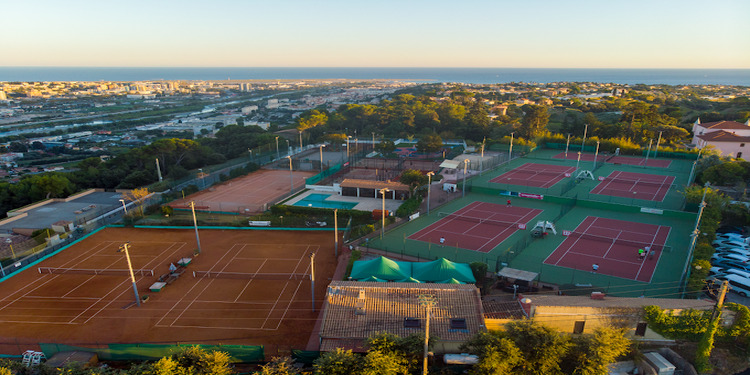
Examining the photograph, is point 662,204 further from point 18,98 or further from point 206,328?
point 18,98

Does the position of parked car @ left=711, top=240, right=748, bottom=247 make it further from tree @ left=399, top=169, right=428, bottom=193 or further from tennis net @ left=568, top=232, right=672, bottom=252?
tree @ left=399, top=169, right=428, bottom=193

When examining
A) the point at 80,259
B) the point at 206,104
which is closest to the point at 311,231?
the point at 80,259

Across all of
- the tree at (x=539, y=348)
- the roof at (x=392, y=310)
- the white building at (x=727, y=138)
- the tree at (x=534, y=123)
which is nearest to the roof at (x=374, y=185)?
the roof at (x=392, y=310)

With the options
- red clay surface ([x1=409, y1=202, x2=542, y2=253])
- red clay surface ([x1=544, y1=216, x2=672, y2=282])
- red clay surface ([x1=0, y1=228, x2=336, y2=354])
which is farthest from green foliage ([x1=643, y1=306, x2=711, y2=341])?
red clay surface ([x1=0, y1=228, x2=336, y2=354])

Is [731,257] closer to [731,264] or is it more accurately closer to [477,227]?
[731,264]

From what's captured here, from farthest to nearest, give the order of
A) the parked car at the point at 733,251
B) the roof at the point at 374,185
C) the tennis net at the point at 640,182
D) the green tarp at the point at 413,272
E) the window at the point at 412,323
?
1. the tennis net at the point at 640,182
2. the roof at the point at 374,185
3. the parked car at the point at 733,251
4. the green tarp at the point at 413,272
5. the window at the point at 412,323

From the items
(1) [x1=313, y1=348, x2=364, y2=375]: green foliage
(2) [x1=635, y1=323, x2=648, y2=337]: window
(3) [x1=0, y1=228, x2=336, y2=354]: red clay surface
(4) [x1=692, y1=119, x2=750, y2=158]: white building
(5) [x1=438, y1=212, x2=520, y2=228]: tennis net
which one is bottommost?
(3) [x1=0, y1=228, x2=336, y2=354]: red clay surface

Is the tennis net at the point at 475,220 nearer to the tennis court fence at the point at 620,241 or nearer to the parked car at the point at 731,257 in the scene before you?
the tennis court fence at the point at 620,241
